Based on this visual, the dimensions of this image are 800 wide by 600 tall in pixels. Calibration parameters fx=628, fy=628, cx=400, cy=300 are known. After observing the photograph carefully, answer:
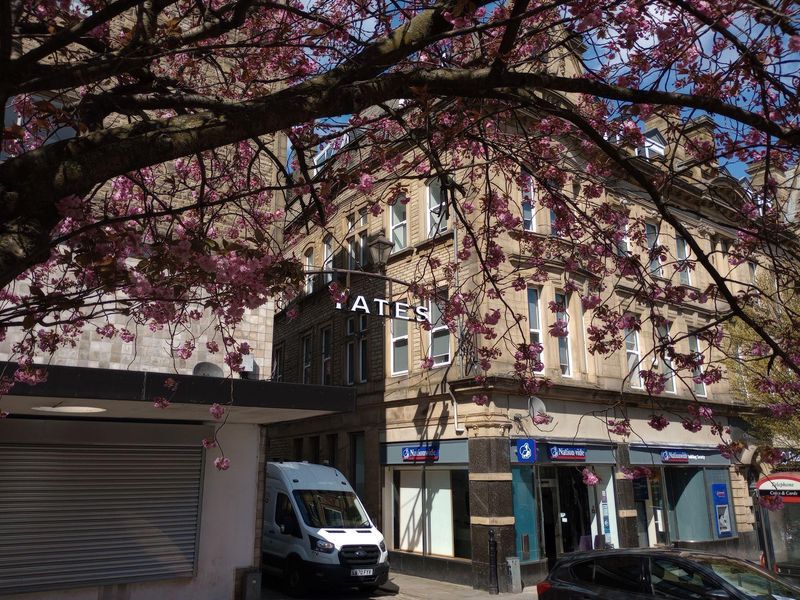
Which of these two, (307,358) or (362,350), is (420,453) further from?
(307,358)

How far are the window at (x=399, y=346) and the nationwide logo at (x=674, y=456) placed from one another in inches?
359

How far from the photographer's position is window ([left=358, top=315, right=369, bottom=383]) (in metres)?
21.5

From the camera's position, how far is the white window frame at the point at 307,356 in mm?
24969

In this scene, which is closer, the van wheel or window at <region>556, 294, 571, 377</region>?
the van wheel

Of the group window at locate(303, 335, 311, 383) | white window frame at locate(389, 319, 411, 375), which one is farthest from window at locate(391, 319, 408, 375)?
window at locate(303, 335, 311, 383)

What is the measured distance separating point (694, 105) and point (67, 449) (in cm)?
1058

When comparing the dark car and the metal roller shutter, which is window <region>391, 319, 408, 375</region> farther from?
the dark car

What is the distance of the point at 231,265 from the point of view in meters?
5.05

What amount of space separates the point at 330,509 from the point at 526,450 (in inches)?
204

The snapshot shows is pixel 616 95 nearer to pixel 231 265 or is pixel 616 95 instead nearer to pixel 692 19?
pixel 692 19

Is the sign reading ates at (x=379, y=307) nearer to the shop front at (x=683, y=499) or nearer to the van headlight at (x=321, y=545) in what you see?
the van headlight at (x=321, y=545)

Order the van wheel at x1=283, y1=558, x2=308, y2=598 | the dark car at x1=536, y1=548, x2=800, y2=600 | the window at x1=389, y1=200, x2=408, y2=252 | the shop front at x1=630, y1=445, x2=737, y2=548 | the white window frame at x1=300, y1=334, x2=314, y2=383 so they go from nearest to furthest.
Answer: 1. the dark car at x1=536, y1=548, x2=800, y2=600
2. the van wheel at x1=283, y1=558, x2=308, y2=598
3. the shop front at x1=630, y1=445, x2=737, y2=548
4. the window at x1=389, y1=200, x2=408, y2=252
5. the white window frame at x1=300, y1=334, x2=314, y2=383

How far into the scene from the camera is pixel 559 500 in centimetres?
1755

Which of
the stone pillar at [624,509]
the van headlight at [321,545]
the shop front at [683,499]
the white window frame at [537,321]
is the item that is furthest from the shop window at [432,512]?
the shop front at [683,499]
